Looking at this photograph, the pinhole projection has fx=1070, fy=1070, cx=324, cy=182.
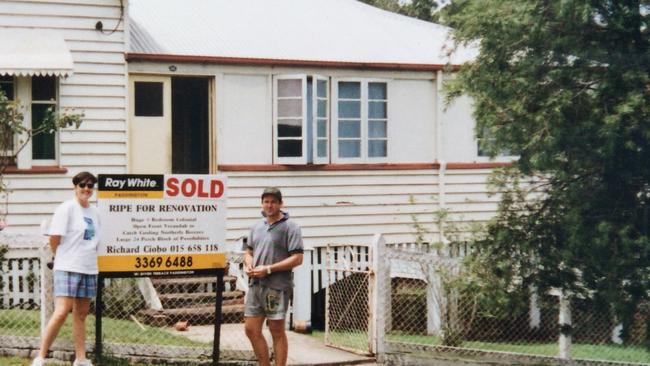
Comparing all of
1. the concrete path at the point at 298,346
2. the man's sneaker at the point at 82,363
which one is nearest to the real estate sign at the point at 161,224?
the man's sneaker at the point at 82,363

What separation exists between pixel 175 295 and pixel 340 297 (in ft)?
7.45

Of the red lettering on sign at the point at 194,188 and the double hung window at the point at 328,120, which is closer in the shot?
the red lettering on sign at the point at 194,188

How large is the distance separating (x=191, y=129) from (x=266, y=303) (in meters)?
9.25

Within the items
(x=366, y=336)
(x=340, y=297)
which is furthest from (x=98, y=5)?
(x=366, y=336)

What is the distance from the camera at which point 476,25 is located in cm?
1209

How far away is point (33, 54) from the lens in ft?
50.5

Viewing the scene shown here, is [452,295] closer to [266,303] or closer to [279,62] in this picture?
[266,303]

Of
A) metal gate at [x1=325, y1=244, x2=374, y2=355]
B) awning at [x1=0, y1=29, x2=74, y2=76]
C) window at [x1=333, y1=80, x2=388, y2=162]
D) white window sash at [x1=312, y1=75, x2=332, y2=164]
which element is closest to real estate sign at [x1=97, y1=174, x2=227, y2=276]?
metal gate at [x1=325, y1=244, x2=374, y2=355]

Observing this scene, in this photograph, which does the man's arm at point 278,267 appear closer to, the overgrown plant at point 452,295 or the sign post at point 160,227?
the sign post at point 160,227

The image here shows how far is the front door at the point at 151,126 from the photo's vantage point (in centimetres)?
1689

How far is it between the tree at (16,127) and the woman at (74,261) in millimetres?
3954

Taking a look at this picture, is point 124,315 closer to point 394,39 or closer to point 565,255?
point 565,255

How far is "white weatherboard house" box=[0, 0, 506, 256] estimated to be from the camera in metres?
16.0


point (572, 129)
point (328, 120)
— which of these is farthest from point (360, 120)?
A: point (572, 129)
